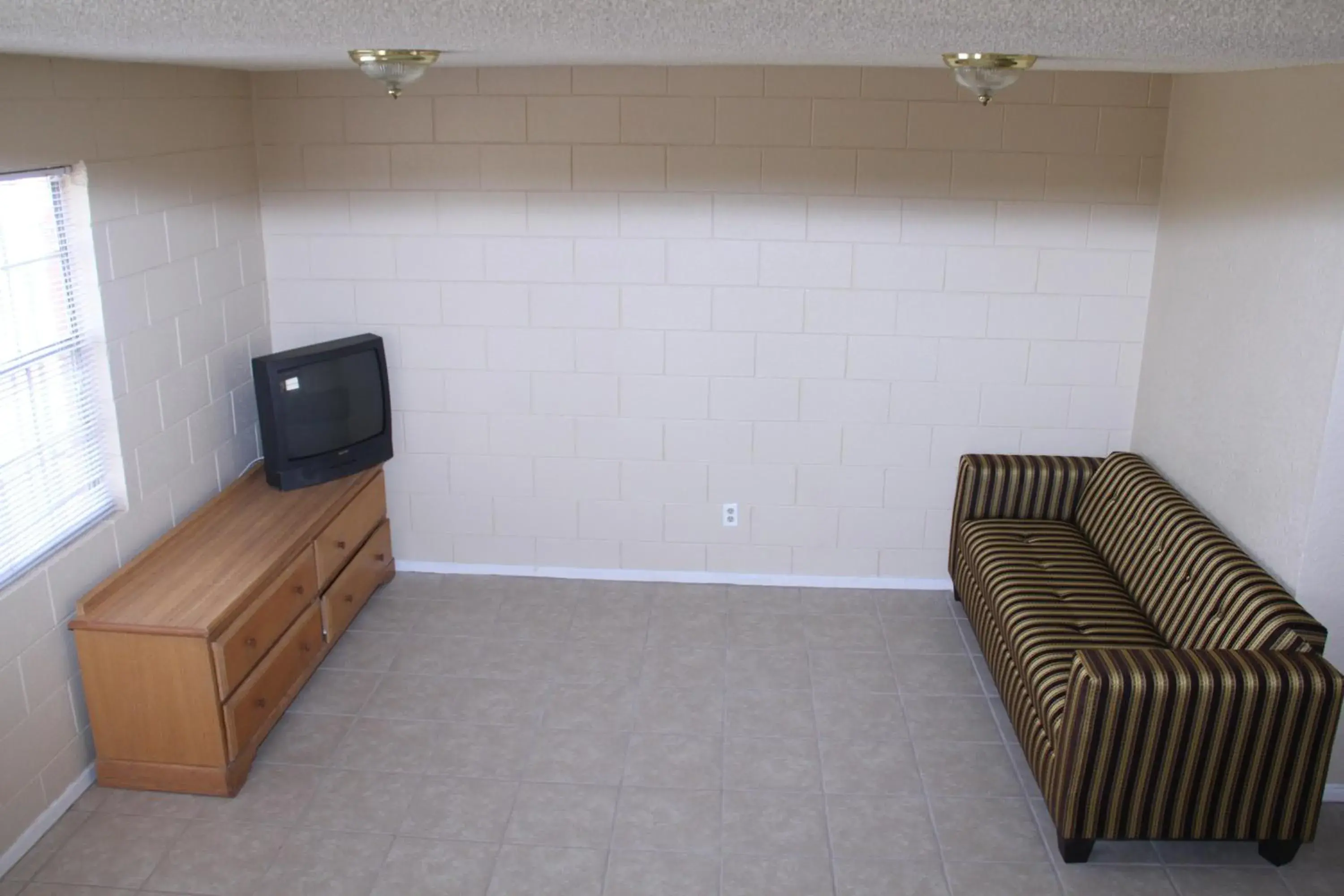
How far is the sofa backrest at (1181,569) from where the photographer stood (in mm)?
3139

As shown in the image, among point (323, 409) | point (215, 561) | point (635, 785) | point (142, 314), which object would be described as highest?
point (142, 314)

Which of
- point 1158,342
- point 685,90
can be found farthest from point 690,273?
point 1158,342

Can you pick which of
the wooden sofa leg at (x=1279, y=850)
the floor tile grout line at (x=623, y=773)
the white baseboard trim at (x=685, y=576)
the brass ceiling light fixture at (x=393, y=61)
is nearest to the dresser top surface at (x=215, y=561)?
the white baseboard trim at (x=685, y=576)

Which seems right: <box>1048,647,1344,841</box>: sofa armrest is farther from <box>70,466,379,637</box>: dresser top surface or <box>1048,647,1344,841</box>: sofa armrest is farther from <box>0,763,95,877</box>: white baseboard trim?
<box>0,763,95,877</box>: white baseboard trim

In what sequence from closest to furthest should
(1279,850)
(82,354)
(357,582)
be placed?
1. (1279,850)
2. (82,354)
3. (357,582)

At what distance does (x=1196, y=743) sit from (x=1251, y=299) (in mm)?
1536

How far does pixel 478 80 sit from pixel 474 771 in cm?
267

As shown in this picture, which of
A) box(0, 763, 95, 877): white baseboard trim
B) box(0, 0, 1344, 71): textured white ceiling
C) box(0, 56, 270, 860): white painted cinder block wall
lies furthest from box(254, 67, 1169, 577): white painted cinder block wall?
box(0, 0, 1344, 71): textured white ceiling

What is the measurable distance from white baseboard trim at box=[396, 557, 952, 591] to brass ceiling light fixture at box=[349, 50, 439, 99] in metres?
2.88

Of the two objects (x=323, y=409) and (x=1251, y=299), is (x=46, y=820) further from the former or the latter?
(x=1251, y=299)

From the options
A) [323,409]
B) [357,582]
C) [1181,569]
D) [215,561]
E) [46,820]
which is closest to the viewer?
[46,820]

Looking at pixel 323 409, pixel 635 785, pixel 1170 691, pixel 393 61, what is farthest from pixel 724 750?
pixel 393 61

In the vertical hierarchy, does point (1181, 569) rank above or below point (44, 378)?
below

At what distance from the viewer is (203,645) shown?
333 centimetres
